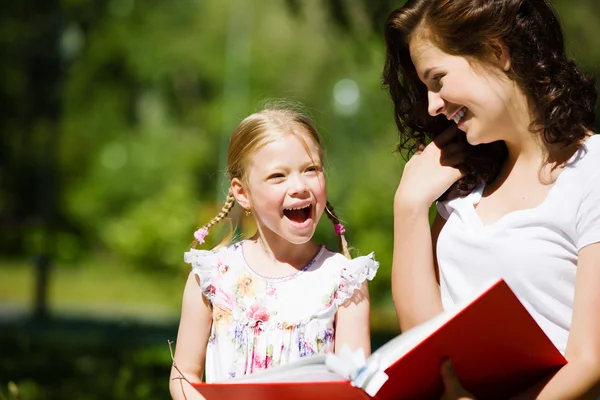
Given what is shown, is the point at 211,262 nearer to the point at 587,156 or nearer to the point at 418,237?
the point at 418,237

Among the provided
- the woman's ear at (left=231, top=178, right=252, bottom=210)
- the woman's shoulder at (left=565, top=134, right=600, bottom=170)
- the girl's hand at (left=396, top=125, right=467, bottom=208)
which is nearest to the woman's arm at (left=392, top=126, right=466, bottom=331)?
the girl's hand at (left=396, top=125, right=467, bottom=208)

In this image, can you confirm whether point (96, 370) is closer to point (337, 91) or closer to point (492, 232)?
point (492, 232)

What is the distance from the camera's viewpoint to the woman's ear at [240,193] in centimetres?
299

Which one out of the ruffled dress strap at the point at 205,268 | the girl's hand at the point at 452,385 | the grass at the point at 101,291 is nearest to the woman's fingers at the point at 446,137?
the ruffled dress strap at the point at 205,268

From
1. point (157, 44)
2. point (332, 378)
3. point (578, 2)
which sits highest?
point (157, 44)

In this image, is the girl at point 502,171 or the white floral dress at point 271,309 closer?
the girl at point 502,171

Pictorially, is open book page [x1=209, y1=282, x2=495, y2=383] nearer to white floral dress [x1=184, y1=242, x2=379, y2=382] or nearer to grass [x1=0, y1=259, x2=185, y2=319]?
white floral dress [x1=184, y1=242, x2=379, y2=382]

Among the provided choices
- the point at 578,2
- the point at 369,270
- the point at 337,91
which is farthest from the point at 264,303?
the point at 337,91

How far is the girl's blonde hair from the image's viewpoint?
2920 millimetres

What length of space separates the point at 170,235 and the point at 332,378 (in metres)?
17.4

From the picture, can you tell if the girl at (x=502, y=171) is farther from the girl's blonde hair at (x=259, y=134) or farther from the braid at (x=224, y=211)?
the braid at (x=224, y=211)

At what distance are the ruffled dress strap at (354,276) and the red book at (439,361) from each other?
52cm

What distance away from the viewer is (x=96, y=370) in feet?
21.7

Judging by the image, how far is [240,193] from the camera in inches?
119
